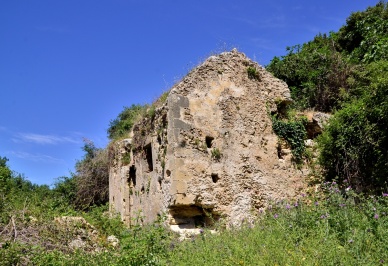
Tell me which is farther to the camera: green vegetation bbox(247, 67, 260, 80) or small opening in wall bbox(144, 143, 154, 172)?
small opening in wall bbox(144, 143, 154, 172)

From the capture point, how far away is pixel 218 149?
968 cm

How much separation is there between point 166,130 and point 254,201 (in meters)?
2.67

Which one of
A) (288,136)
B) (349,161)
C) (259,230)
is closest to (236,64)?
(288,136)

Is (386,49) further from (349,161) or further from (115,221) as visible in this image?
(115,221)

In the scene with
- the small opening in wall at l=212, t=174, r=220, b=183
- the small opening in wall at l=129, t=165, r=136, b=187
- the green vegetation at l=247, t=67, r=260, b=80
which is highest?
the green vegetation at l=247, t=67, r=260, b=80

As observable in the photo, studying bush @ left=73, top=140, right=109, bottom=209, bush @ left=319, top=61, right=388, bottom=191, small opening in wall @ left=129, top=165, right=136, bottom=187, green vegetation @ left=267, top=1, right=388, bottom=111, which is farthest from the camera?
bush @ left=73, top=140, right=109, bottom=209

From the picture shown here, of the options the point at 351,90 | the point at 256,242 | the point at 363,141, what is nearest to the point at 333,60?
the point at 351,90

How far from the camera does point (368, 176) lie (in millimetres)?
9383

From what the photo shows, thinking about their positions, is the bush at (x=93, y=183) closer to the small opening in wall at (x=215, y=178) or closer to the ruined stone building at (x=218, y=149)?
the ruined stone building at (x=218, y=149)

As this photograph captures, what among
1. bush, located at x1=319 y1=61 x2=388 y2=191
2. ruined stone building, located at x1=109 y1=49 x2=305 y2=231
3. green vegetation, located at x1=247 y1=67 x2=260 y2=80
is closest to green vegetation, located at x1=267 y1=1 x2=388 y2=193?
bush, located at x1=319 y1=61 x2=388 y2=191

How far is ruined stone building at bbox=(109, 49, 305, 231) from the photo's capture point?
9281 mm

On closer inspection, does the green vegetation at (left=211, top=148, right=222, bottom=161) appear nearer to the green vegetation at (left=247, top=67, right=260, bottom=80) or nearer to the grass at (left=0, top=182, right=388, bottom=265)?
the grass at (left=0, top=182, right=388, bottom=265)

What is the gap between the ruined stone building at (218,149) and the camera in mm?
9281

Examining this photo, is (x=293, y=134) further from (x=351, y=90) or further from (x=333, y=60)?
(x=333, y=60)
